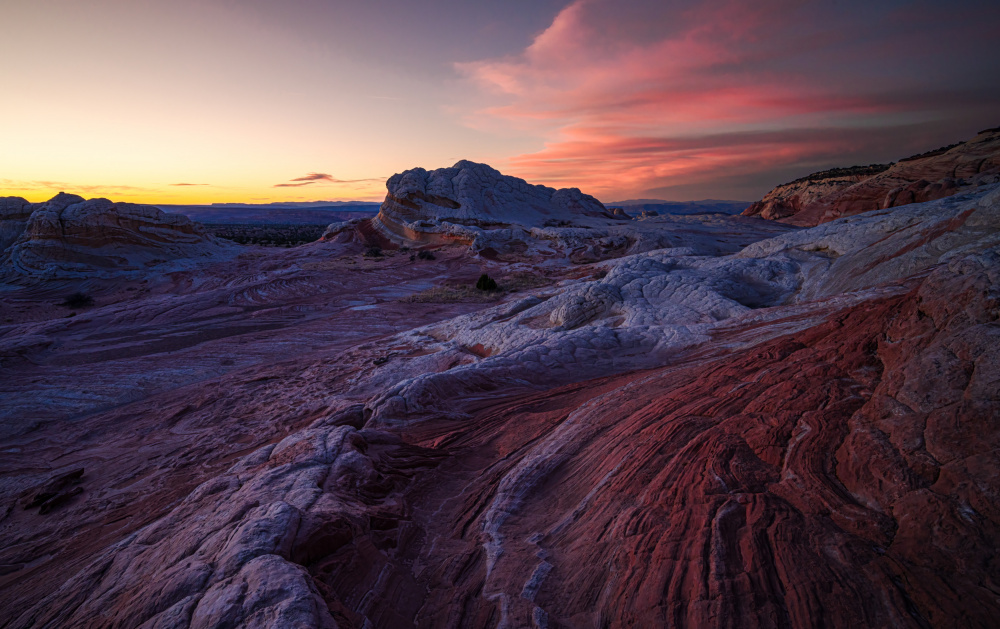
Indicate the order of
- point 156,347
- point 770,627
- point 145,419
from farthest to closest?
point 156,347 → point 145,419 → point 770,627

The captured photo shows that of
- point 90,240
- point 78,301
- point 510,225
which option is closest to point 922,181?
point 510,225

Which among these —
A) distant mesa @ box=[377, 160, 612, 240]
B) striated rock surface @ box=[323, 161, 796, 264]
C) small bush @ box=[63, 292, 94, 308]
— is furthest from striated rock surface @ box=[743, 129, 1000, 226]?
small bush @ box=[63, 292, 94, 308]

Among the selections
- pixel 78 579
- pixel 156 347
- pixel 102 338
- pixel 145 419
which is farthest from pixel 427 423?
pixel 102 338

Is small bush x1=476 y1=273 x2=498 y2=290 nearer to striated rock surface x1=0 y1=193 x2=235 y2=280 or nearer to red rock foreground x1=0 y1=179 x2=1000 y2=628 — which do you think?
red rock foreground x1=0 y1=179 x2=1000 y2=628

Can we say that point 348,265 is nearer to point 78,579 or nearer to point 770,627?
point 78,579

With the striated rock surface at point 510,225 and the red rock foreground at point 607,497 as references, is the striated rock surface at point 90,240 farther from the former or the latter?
the red rock foreground at point 607,497

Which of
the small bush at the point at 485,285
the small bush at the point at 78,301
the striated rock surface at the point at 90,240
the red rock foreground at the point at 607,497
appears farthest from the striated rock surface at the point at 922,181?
the striated rock surface at the point at 90,240

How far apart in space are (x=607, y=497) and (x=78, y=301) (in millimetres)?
31391

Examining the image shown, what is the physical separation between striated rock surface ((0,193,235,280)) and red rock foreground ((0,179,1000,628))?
96.1 feet

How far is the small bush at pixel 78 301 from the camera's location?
24422 millimetres

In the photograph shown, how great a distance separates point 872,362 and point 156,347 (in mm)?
18551

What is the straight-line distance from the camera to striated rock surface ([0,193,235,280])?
3023cm

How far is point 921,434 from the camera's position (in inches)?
141

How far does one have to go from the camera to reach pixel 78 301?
2461cm
